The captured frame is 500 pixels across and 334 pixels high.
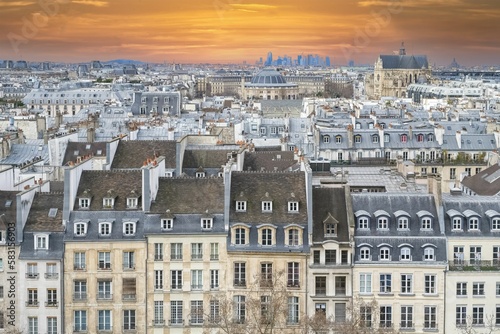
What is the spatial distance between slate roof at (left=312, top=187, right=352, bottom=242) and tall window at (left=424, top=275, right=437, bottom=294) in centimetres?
459

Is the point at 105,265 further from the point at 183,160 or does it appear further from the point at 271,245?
the point at 183,160

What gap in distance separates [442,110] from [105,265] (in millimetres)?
89332

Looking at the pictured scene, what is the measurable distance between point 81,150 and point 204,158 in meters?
12.3

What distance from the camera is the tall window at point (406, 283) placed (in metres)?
48.5

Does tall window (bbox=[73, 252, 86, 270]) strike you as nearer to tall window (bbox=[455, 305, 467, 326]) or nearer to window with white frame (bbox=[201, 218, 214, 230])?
window with white frame (bbox=[201, 218, 214, 230])

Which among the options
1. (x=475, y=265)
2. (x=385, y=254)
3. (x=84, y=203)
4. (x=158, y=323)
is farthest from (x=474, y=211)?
(x=84, y=203)

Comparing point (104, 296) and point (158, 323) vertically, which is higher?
point (104, 296)

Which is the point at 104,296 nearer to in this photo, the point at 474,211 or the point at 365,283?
the point at 365,283

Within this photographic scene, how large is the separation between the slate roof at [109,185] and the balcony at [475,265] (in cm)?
1729

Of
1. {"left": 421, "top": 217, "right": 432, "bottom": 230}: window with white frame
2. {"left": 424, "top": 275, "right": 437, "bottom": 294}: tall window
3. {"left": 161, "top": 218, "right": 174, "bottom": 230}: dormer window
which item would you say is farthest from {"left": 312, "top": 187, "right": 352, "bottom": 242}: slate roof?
{"left": 161, "top": 218, "right": 174, "bottom": 230}: dormer window

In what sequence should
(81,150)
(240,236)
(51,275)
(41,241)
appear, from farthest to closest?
(81,150)
(240,236)
(41,241)
(51,275)

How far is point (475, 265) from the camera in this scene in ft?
160

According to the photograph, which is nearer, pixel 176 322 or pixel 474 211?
pixel 176 322

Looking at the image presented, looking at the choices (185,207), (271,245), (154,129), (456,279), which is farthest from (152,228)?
(154,129)
